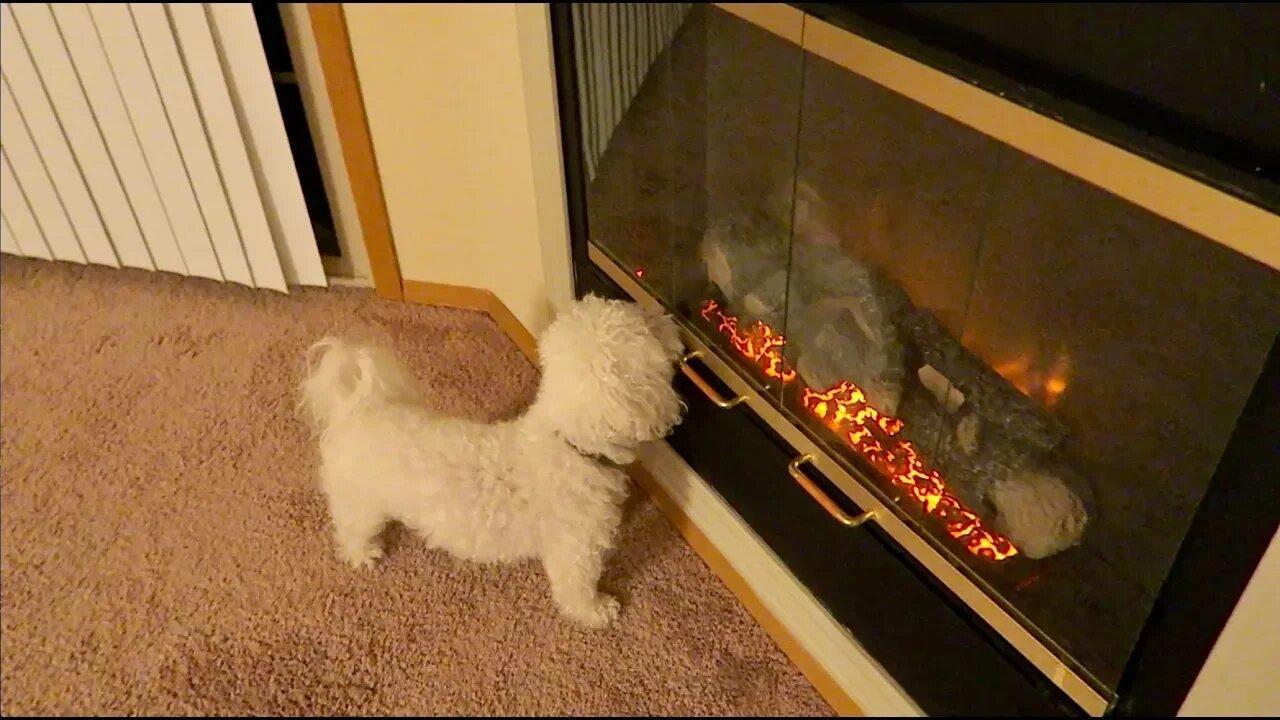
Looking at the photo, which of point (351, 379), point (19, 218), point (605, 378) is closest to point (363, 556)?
Answer: point (351, 379)

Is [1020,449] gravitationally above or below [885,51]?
below

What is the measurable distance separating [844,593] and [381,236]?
2.88 ft

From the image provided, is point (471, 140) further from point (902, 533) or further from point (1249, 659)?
point (1249, 659)

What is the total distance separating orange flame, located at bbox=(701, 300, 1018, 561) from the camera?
0.96 m

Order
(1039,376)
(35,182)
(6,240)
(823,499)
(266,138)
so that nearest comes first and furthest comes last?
(1039,376) < (823,499) < (266,138) < (35,182) < (6,240)

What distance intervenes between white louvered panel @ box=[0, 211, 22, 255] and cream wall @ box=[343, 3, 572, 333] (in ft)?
2.20

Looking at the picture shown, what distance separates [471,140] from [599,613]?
0.64 m

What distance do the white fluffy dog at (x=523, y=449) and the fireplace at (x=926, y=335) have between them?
13cm

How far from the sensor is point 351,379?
114 cm

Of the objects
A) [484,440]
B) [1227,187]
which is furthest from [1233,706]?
[484,440]

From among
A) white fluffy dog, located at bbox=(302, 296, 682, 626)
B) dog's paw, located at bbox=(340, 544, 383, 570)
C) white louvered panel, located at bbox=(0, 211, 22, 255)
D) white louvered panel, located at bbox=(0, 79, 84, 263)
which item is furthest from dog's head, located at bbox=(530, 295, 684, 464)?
white louvered panel, located at bbox=(0, 211, 22, 255)

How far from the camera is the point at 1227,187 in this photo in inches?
22.8

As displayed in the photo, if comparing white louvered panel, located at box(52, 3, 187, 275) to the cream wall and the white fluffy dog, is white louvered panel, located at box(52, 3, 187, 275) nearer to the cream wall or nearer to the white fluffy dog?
the cream wall

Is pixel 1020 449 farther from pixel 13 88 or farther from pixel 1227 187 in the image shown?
pixel 13 88
